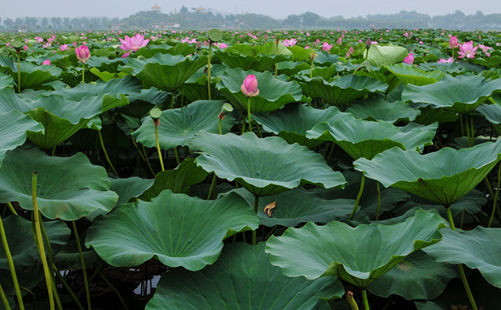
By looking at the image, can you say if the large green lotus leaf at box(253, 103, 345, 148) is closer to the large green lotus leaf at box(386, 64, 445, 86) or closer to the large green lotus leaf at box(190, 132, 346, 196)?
the large green lotus leaf at box(190, 132, 346, 196)

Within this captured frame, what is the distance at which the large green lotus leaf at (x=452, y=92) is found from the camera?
1.68 metres

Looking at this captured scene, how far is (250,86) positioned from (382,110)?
684 mm

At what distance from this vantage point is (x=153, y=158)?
6.50ft

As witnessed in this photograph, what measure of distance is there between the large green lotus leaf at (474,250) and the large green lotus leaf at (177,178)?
25.6 inches

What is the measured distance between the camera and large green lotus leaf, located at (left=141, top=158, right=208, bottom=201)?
1214 mm

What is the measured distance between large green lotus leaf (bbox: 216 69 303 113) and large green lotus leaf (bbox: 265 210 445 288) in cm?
75

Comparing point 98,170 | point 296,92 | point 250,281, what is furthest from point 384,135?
point 98,170

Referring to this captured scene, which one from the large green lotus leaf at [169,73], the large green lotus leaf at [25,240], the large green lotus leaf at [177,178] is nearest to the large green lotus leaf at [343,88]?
the large green lotus leaf at [169,73]

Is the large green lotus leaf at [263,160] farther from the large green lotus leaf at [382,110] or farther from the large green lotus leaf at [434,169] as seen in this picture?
the large green lotus leaf at [382,110]

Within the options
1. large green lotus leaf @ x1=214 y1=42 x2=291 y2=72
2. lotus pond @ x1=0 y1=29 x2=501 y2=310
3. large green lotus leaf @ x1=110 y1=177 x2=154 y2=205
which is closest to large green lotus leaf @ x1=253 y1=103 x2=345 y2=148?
lotus pond @ x1=0 y1=29 x2=501 y2=310

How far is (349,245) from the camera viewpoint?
935 mm

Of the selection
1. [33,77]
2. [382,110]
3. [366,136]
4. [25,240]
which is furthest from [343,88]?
[33,77]

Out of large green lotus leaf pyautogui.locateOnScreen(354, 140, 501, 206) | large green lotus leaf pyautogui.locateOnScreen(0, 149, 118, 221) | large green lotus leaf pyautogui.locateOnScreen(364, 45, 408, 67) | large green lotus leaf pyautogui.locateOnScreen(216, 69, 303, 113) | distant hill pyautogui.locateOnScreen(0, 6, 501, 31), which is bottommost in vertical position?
distant hill pyautogui.locateOnScreen(0, 6, 501, 31)

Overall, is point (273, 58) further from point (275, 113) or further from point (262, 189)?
point (262, 189)
